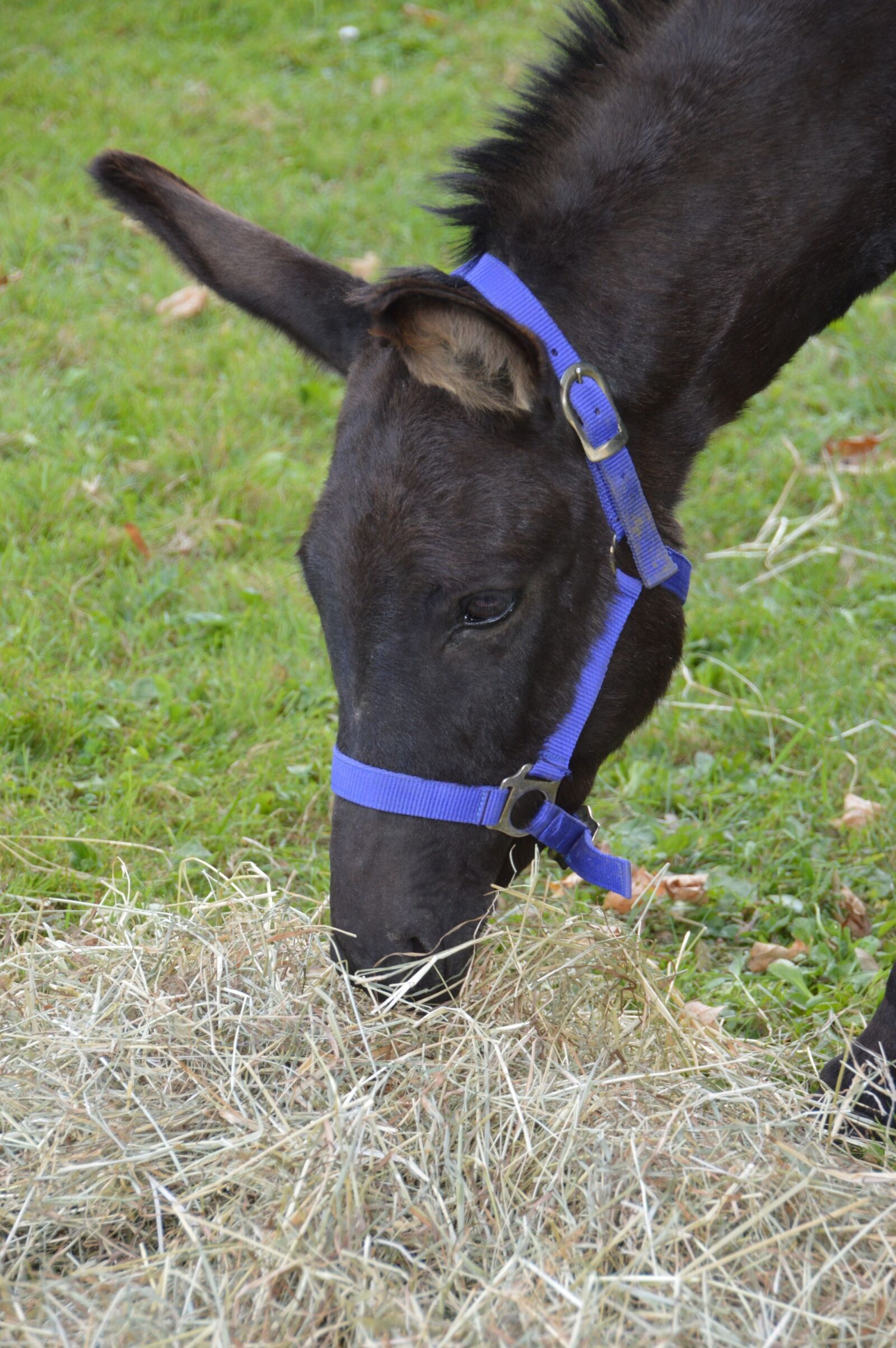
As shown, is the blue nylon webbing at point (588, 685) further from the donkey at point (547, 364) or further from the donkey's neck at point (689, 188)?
the donkey's neck at point (689, 188)

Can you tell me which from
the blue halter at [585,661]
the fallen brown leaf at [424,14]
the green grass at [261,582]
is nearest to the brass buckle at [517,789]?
the blue halter at [585,661]

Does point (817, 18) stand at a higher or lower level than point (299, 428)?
higher

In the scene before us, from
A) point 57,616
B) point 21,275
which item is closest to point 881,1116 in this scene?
point 57,616

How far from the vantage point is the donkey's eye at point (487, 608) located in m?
2.36

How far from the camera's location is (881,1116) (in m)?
2.53

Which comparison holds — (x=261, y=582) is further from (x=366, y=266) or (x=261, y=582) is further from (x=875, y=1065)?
(x=875, y=1065)

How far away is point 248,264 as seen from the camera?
2.78 m

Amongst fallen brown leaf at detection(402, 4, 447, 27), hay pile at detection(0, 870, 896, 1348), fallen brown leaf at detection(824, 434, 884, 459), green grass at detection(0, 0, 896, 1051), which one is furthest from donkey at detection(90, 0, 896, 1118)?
fallen brown leaf at detection(402, 4, 447, 27)

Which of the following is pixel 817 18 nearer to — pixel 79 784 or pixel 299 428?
pixel 79 784

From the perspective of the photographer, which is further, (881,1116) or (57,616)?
(57,616)

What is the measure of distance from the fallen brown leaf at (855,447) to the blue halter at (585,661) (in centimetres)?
318

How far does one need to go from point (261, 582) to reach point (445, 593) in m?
2.51

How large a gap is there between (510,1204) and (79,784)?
2080 mm

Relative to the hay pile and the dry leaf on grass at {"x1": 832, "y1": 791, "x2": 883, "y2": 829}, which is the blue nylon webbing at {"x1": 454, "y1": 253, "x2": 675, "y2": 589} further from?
the dry leaf on grass at {"x1": 832, "y1": 791, "x2": 883, "y2": 829}
